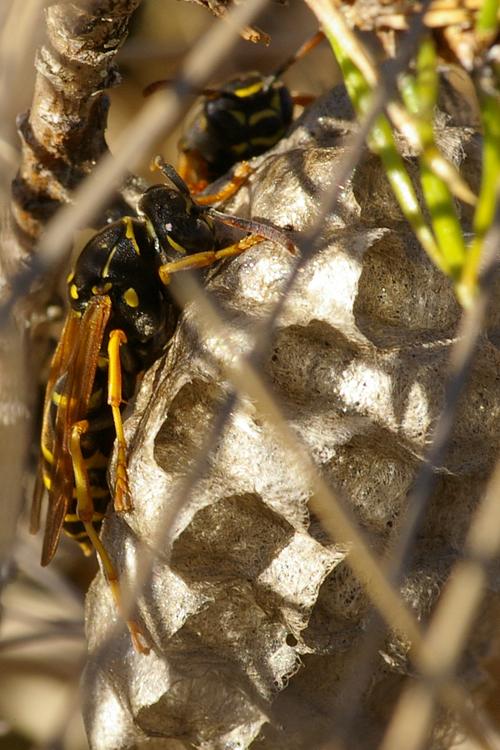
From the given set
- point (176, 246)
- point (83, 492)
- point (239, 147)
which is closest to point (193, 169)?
point (239, 147)

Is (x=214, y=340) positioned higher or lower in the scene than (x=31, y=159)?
lower

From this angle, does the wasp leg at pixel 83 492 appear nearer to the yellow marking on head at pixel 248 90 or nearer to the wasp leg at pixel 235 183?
the wasp leg at pixel 235 183

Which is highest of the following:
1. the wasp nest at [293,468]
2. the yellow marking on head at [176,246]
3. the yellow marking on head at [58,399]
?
the yellow marking on head at [176,246]

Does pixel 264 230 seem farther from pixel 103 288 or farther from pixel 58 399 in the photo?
pixel 58 399

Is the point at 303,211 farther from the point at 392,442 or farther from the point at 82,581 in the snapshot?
the point at 82,581

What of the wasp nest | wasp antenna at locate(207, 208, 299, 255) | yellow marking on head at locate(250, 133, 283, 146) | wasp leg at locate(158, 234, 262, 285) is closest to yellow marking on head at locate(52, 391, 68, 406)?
the wasp nest

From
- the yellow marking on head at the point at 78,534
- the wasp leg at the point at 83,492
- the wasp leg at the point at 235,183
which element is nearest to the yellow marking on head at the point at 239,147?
the wasp leg at the point at 235,183

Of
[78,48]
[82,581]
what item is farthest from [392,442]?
[82,581]
